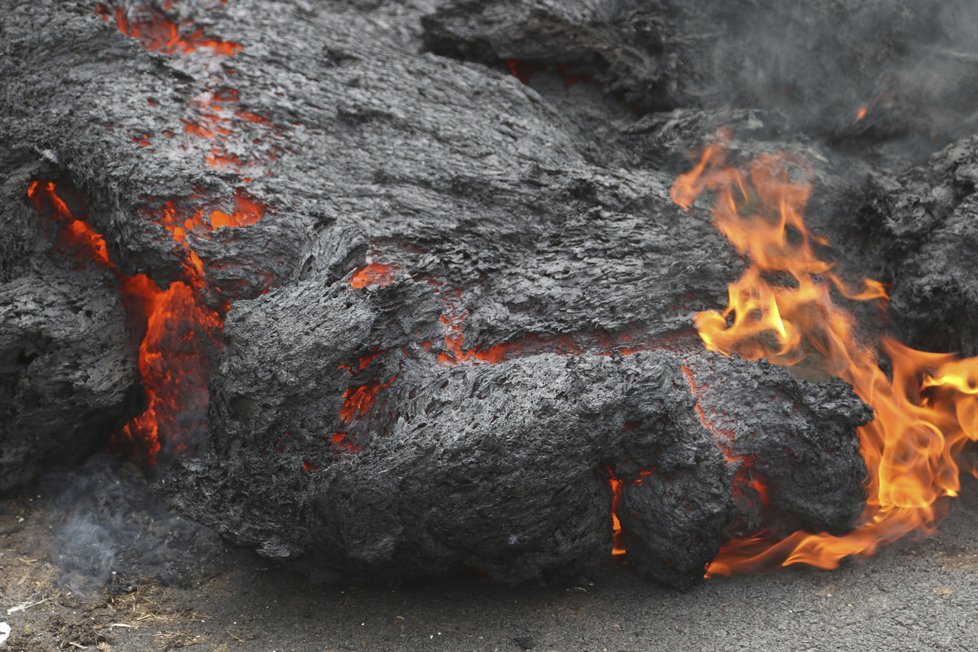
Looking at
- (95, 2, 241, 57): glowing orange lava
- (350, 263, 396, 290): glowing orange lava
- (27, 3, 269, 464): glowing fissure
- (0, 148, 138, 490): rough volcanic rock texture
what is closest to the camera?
(350, 263, 396, 290): glowing orange lava

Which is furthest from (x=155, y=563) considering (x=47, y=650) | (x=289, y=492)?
(x=289, y=492)

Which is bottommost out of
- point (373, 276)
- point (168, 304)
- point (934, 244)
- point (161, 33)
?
point (168, 304)

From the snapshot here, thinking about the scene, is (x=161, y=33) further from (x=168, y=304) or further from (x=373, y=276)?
(x=373, y=276)

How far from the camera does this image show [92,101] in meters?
4.34

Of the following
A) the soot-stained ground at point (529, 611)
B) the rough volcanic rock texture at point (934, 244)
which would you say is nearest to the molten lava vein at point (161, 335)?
the soot-stained ground at point (529, 611)

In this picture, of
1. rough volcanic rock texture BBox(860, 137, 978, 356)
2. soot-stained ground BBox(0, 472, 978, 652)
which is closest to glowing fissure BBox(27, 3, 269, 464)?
soot-stained ground BBox(0, 472, 978, 652)

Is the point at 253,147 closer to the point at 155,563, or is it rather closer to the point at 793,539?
the point at 155,563

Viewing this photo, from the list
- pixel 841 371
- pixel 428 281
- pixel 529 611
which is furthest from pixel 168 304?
pixel 841 371

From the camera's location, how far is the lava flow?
393 centimetres

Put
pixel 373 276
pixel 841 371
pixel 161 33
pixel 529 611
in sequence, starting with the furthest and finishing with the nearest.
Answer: pixel 161 33 → pixel 841 371 → pixel 373 276 → pixel 529 611

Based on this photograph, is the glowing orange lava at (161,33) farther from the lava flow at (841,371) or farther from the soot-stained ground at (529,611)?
the soot-stained ground at (529,611)

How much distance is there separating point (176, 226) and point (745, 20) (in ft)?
10.5

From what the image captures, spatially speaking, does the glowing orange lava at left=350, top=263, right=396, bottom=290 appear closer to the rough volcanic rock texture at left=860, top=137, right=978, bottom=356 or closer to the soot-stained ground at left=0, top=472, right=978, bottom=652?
the soot-stained ground at left=0, top=472, right=978, bottom=652

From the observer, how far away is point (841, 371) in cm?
409
